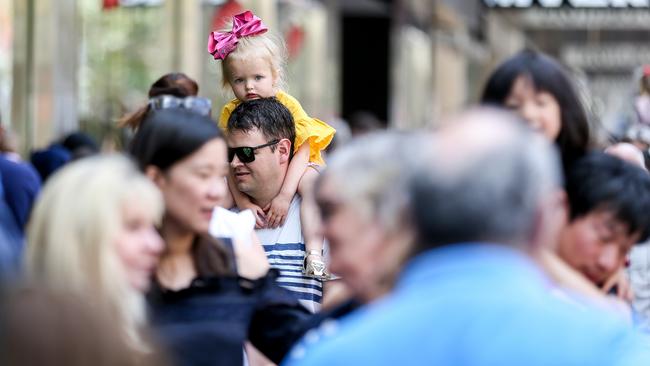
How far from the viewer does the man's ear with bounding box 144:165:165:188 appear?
417 cm

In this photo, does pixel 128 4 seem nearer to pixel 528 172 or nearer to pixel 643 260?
pixel 643 260

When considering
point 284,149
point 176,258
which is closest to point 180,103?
point 284,149

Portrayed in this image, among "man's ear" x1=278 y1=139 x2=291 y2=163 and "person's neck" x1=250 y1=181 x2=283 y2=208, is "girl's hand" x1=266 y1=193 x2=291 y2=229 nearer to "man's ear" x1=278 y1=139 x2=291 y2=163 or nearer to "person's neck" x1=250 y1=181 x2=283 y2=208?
"person's neck" x1=250 y1=181 x2=283 y2=208

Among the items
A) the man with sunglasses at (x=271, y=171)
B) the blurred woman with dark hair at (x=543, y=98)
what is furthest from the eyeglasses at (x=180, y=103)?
the blurred woman with dark hair at (x=543, y=98)

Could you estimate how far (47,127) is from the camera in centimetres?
1697

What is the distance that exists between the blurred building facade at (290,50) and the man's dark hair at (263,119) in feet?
2.35

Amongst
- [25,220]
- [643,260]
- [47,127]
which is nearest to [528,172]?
[643,260]

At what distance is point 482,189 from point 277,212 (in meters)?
3.30

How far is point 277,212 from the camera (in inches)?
236

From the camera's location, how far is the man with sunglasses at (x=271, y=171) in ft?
19.3

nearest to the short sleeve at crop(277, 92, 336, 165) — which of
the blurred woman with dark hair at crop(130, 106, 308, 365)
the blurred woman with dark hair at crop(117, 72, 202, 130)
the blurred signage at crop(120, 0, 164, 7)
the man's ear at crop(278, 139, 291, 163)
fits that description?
the man's ear at crop(278, 139, 291, 163)

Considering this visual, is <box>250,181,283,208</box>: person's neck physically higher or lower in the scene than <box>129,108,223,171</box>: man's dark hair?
lower

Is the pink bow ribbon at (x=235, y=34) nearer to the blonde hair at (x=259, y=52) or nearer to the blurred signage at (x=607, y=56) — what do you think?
the blonde hair at (x=259, y=52)

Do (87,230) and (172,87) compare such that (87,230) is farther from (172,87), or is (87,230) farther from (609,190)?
(172,87)
